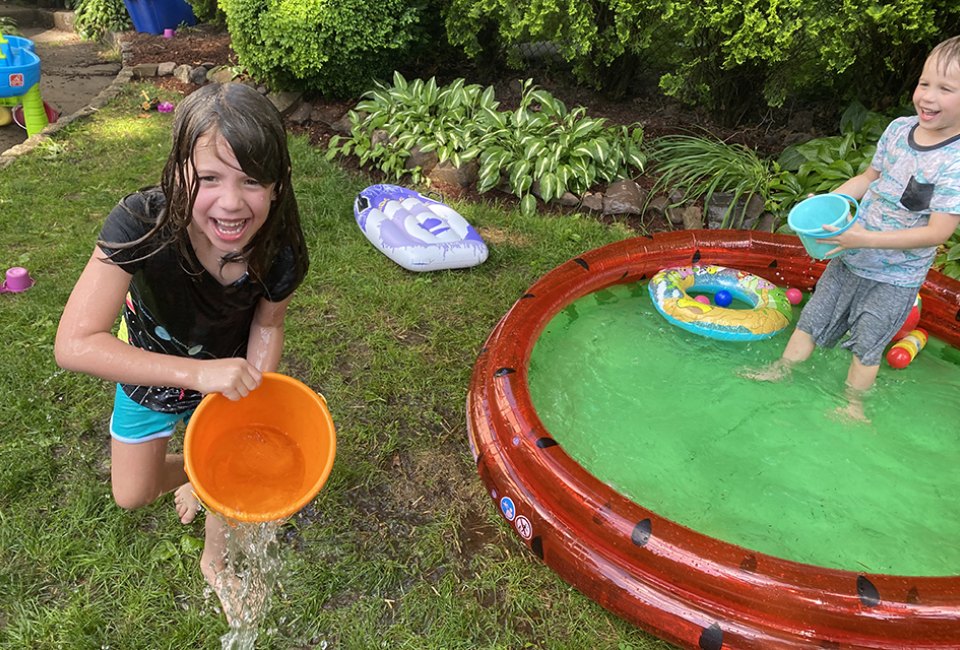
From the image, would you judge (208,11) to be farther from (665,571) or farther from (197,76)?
(665,571)

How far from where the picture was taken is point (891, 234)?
276cm

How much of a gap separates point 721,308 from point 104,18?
29.6 feet

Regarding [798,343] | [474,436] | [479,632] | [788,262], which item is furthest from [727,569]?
[788,262]

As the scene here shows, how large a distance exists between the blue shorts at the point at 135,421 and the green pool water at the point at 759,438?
5.00ft

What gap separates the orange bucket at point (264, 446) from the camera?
6.07 ft

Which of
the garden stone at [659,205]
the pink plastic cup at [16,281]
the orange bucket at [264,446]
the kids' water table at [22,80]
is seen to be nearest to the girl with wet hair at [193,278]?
the orange bucket at [264,446]

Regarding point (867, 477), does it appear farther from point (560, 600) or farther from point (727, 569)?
point (560, 600)

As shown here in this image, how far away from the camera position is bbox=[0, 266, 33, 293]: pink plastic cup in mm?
3695

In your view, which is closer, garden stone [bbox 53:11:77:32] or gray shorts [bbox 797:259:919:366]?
gray shorts [bbox 797:259:919:366]

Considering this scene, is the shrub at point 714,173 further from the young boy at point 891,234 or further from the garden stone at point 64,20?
the garden stone at point 64,20

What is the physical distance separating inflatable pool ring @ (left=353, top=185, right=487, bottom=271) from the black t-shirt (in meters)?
1.85

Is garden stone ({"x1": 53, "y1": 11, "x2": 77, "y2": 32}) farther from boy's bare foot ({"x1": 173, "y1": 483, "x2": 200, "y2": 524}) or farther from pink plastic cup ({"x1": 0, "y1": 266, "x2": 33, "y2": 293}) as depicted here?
boy's bare foot ({"x1": 173, "y1": 483, "x2": 200, "y2": 524})

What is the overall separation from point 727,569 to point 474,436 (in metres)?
1.11

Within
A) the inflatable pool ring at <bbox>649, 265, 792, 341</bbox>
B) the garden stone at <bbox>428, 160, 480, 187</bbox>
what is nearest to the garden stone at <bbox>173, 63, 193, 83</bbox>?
the garden stone at <bbox>428, 160, 480, 187</bbox>
